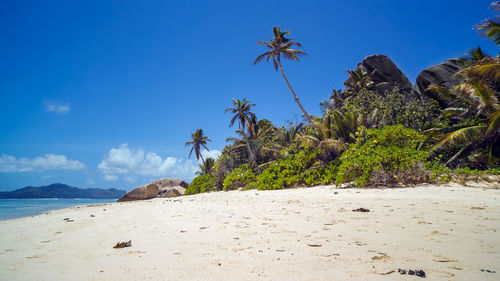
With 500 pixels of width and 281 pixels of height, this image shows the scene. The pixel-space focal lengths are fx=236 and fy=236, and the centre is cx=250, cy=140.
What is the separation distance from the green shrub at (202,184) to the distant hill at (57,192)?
9327 cm

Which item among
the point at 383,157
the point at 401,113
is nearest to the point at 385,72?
the point at 401,113

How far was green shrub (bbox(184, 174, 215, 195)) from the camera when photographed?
63.7 feet

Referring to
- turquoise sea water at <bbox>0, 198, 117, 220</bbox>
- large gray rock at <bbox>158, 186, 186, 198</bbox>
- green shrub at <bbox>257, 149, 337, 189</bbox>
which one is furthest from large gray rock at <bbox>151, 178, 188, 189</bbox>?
green shrub at <bbox>257, 149, 337, 189</bbox>

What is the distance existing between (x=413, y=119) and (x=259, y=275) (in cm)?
1574

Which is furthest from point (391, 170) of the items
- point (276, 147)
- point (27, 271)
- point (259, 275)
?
point (276, 147)

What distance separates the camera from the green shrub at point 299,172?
37.9 ft

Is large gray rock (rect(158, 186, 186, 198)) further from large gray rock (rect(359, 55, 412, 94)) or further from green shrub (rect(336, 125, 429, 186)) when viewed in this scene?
large gray rock (rect(359, 55, 412, 94))

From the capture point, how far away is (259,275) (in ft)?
5.92

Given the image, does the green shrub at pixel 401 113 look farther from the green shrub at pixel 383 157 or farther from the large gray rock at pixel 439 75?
the large gray rock at pixel 439 75

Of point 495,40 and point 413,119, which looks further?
point 413,119

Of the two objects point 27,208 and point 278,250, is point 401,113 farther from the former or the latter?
point 27,208

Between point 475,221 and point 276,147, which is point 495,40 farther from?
point 276,147

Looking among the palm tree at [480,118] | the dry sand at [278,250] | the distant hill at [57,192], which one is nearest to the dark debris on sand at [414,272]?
the dry sand at [278,250]

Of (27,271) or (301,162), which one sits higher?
(301,162)
